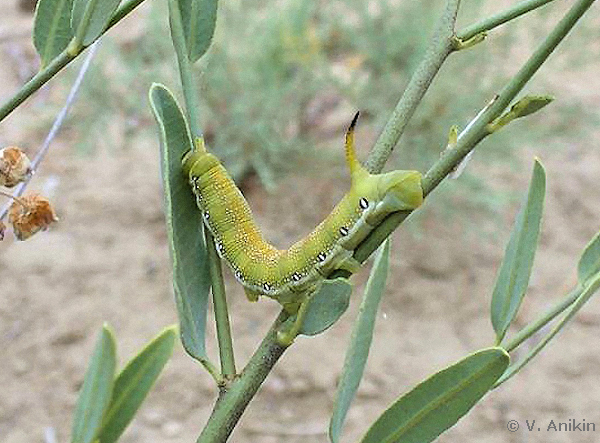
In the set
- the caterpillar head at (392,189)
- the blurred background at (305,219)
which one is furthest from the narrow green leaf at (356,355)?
the blurred background at (305,219)

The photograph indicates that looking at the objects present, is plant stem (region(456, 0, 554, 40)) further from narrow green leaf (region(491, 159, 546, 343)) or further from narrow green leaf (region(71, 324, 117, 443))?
narrow green leaf (region(71, 324, 117, 443))

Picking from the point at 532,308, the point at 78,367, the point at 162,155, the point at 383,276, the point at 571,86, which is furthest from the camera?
the point at 571,86

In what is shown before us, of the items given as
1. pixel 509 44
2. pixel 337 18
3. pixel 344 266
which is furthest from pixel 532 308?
pixel 344 266

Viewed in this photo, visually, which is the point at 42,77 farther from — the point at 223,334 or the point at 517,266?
the point at 517,266

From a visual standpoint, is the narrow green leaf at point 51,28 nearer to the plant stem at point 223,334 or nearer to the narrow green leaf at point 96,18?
the narrow green leaf at point 96,18

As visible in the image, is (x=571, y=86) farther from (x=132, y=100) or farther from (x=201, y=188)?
(x=201, y=188)

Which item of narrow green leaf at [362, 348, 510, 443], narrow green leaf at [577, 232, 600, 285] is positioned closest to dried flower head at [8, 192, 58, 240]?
narrow green leaf at [362, 348, 510, 443]
